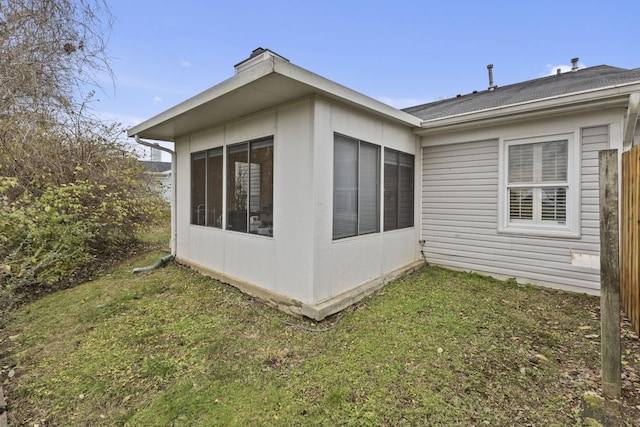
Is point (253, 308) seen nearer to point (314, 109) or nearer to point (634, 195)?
point (314, 109)

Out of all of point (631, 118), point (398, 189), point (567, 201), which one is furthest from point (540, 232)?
point (398, 189)

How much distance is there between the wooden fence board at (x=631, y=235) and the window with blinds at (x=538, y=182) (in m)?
1.05

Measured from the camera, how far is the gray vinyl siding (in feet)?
13.4

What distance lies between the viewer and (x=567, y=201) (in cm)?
424

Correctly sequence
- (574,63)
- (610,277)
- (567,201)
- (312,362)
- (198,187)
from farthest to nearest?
(574,63), (198,187), (567,201), (312,362), (610,277)

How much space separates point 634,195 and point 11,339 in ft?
22.9

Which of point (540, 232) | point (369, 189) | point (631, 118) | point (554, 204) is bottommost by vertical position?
point (540, 232)

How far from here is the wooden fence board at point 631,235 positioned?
9.23 ft

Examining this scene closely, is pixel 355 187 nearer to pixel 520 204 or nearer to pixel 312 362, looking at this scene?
pixel 312 362

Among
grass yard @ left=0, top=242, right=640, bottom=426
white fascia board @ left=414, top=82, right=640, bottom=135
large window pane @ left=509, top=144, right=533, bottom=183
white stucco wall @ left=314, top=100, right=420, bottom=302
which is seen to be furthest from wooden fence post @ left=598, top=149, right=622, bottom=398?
large window pane @ left=509, top=144, right=533, bottom=183

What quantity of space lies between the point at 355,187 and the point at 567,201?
3.15 meters

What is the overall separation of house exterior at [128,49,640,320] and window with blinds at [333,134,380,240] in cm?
2

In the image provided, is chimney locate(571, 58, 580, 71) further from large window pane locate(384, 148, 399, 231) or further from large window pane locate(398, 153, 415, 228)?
large window pane locate(384, 148, 399, 231)

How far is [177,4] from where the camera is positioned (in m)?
5.19
